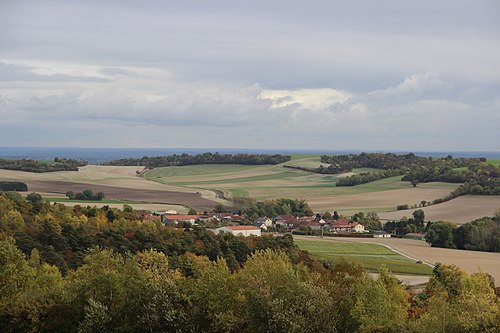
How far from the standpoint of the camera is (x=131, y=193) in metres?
112

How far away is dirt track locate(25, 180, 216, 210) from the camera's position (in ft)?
347

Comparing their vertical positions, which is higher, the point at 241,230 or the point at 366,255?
the point at 241,230

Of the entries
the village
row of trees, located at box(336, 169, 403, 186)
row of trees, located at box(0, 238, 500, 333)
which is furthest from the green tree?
row of trees, located at box(336, 169, 403, 186)

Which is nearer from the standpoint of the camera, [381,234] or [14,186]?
[381,234]

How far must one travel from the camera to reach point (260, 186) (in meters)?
135

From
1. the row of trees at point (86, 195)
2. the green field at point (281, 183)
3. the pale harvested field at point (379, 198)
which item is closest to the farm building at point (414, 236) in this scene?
the green field at point (281, 183)

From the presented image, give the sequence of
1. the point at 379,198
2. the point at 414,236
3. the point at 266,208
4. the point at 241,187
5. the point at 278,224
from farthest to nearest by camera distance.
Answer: the point at 241,187 < the point at 379,198 < the point at 266,208 < the point at 278,224 < the point at 414,236

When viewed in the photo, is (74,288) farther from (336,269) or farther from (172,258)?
(172,258)

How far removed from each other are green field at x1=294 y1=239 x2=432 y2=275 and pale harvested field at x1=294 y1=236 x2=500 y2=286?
5.75 feet

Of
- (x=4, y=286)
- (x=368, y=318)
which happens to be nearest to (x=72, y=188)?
(x=4, y=286)

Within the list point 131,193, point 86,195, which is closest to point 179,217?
point 86,195

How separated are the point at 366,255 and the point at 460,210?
33.2 m

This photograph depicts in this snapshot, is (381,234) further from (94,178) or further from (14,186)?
(94,178)

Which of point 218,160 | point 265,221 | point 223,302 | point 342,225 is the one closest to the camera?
point 223,302
